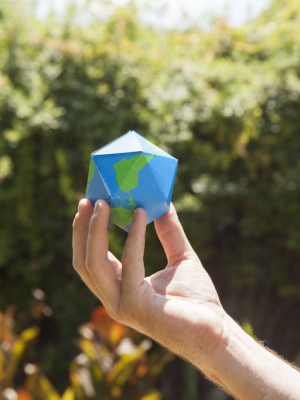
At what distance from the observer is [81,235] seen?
64.9 inches

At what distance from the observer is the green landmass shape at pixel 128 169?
65.7 inches

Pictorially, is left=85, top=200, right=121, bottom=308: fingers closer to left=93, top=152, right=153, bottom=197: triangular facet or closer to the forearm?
left=93, top=152, right=153, bottom=197: triangular facet

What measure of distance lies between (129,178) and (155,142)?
277 centimetres

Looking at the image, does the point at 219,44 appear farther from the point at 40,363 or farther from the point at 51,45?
the point at 40,363

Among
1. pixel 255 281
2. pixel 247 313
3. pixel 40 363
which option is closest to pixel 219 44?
pixel 255 281

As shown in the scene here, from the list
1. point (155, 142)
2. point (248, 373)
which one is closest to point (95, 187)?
point (248, 373)

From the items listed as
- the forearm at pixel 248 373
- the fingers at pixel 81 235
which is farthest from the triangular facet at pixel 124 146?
the forearm at pixel 248 373

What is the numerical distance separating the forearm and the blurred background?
250 centimetres

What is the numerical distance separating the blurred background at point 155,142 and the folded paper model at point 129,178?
8.17 ft

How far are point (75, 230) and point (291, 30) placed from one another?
3680 millimetres

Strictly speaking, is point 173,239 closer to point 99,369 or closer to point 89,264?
point 89,264

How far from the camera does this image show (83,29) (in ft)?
15.6

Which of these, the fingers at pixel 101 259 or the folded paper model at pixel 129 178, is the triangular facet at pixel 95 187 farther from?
the fingers at pixel 101 259

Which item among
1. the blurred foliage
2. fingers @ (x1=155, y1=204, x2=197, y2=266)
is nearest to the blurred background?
the blurred foliage
